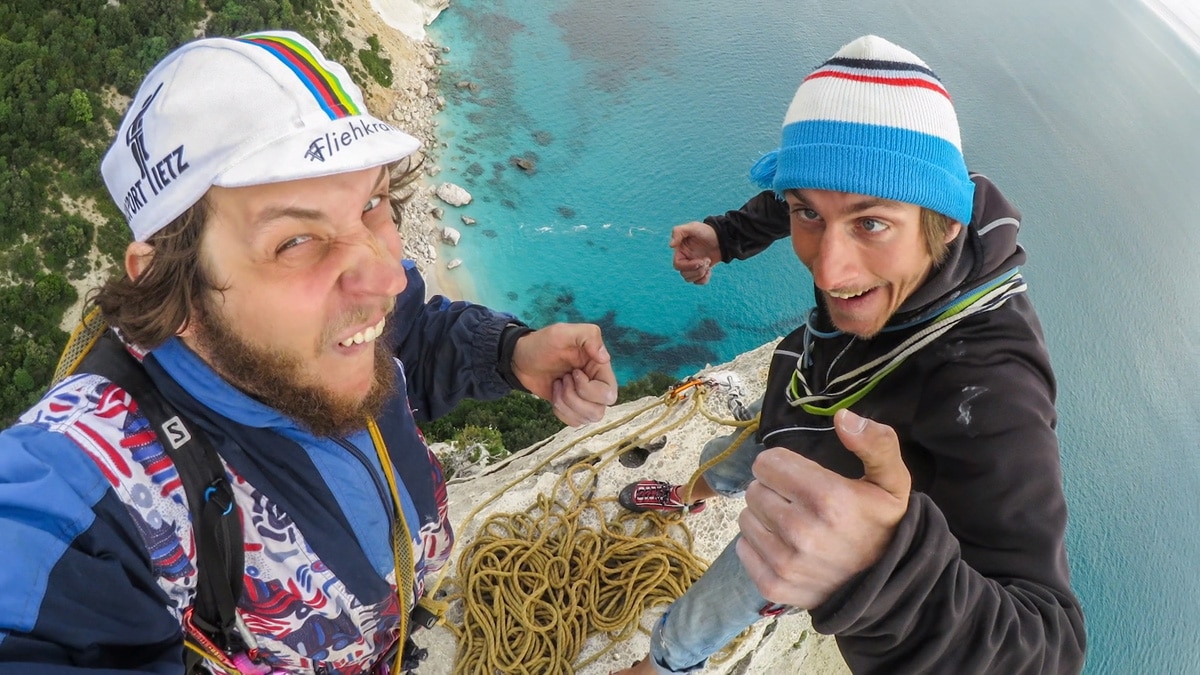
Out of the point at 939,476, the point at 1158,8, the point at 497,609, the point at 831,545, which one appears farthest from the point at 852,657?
the point at 1158,8

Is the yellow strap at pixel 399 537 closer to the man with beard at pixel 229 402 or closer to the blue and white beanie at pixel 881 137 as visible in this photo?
the man with beard at pixel 229 402

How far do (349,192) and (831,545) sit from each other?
1.55 m

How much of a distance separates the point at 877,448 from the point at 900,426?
1069 millimetres

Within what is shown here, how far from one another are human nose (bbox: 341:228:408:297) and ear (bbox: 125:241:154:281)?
53cm

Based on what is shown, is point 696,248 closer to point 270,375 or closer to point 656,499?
point 656,499

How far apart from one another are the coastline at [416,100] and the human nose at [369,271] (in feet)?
62.0

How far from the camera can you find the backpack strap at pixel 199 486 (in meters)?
1.55

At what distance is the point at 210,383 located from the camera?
1.67 m

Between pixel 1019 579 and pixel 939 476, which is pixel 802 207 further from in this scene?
pixel 1019 579

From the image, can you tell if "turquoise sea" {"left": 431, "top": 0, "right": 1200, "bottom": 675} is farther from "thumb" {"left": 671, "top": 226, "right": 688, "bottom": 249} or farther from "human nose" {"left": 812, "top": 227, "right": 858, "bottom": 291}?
"human nose" {"left": 812, "top": 227, "right": 858, "bottom": 291}

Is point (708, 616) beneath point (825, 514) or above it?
beneath

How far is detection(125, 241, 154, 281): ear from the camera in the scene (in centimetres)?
171

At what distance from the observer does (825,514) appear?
1267 millimetres

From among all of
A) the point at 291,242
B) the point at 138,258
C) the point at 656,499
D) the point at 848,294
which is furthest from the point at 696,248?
the point at 138,258
